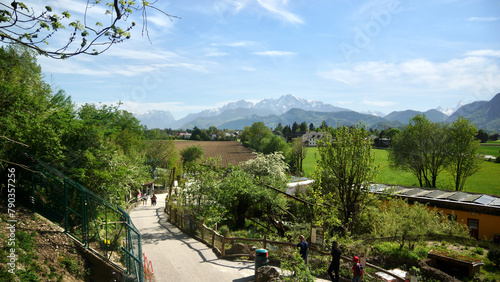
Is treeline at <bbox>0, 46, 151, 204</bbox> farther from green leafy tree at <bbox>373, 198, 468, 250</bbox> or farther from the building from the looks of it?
the building

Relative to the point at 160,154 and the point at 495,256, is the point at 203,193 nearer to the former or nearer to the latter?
the point at 495,256

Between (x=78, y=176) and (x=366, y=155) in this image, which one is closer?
(x=78, y=176)

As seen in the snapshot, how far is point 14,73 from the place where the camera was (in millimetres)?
20109

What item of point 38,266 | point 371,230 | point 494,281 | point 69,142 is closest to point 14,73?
point 69,142

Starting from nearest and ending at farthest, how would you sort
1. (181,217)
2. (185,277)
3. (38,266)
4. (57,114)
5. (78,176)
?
(38,266), (185,277), (78,176), (57,114), (181,217)

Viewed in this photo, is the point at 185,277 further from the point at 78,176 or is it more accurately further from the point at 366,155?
the point at 366,155

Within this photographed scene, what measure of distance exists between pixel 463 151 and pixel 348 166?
3027 centimetres

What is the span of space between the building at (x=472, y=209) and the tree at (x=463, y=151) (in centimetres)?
1433

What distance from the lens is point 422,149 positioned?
1672 inches

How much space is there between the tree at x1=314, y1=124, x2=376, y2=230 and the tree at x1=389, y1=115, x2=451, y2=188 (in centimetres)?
2844

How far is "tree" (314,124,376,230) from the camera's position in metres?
17.7

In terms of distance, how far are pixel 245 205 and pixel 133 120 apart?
114 ft

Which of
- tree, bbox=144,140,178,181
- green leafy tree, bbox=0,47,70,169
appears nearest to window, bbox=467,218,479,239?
green leafy tree, bbox=0,47,70,169

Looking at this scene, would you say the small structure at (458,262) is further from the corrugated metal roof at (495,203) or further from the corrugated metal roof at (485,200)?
the corrugated metal roof at (485,200)
